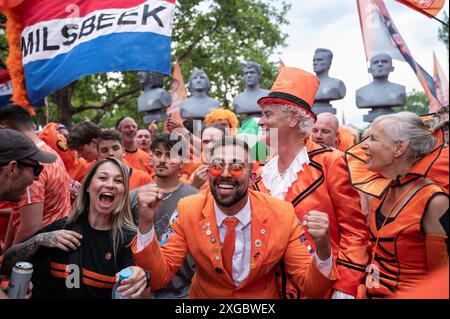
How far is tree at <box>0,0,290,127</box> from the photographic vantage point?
13.9 meters

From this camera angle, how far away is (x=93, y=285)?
8.45 ft

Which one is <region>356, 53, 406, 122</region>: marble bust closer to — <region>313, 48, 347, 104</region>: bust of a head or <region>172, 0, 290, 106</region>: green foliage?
<region>313, 48, 347, 104</region>: bust of a head

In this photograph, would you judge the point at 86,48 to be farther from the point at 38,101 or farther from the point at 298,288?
the point at 298,288

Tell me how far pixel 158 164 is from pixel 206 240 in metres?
1.43

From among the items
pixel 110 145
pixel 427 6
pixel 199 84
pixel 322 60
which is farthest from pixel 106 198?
pixel 199 84

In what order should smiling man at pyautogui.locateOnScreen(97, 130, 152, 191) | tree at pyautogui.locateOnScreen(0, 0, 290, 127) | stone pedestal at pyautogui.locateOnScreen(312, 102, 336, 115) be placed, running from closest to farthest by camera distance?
smiling man at pyautogui.locateOnScreen(97, 130, 152, 191), stone pedestal at pyautogui.locateOnScreen(312, 102, 336, 115), tree at pyautogui.locateOnScreen(0, 0, 290, 127)

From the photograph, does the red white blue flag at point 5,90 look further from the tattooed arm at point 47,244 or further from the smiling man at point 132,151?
the tattooed arm at point 47,244

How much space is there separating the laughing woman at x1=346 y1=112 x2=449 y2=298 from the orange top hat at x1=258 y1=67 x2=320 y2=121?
2.17 ft

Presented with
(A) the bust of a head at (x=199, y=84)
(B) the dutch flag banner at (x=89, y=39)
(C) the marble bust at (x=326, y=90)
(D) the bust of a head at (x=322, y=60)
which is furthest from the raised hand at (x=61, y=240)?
(A) the bust of a head at (x=199, y=84)

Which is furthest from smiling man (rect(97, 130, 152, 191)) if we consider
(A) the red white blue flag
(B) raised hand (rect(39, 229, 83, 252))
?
(B) raised hand (rect(39, 229, 83, 252))

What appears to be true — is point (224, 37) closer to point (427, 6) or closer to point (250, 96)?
point (250, 96)
